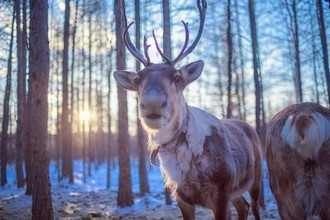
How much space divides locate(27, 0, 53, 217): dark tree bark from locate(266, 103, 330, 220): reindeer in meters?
3.98

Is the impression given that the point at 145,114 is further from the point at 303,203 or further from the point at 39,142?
the point at 39,142

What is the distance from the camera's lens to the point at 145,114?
3.53m

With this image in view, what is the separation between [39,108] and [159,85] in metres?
2.91

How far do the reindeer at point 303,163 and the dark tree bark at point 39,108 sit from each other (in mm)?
3982

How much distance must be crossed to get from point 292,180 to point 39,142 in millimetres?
4196

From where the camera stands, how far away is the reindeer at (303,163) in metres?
2.87

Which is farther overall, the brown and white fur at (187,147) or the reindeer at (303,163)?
the brown and white fur at (187,147)

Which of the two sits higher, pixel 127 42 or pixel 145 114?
pixel 127 42

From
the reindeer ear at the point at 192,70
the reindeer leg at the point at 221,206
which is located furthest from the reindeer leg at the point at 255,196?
the reindeer ear at the point at 192,70

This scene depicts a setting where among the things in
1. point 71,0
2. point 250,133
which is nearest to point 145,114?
point 250,133

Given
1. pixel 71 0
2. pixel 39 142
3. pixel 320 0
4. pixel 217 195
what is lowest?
pixel 217 195

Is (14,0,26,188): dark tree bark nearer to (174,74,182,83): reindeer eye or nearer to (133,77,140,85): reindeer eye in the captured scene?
(133,77,140,85): reindeer eye

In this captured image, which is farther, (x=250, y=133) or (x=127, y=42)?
(x=250, y=133)

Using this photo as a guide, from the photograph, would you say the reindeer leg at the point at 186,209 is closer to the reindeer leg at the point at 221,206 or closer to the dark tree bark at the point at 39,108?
the reindeer leg at the point at 221,206
